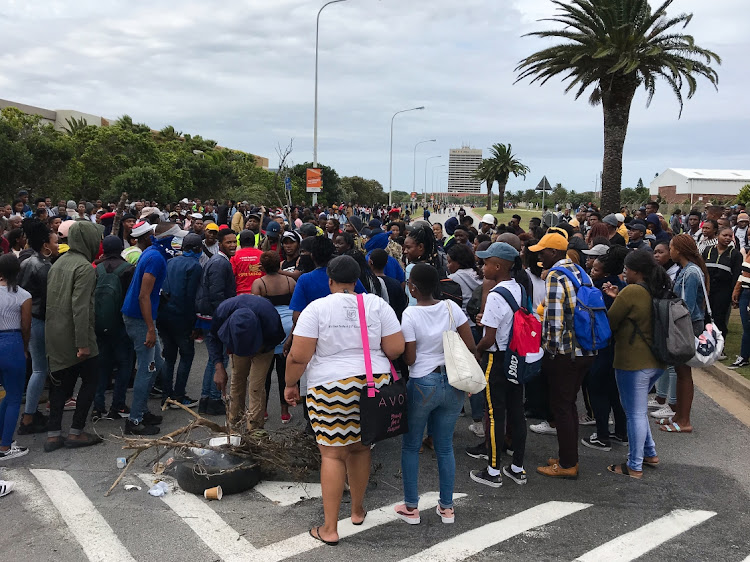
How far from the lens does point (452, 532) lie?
412 centimetres

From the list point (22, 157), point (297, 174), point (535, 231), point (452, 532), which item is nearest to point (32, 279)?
point (452, 532)

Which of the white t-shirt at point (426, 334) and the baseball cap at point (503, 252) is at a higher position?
the baseball cap at point (503, 252)

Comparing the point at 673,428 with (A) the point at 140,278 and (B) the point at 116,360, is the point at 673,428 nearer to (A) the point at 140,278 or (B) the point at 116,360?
(A) the point at 140,278

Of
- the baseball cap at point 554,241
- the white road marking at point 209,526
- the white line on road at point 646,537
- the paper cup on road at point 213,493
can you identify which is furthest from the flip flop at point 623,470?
the paper cup on road at point 213,493

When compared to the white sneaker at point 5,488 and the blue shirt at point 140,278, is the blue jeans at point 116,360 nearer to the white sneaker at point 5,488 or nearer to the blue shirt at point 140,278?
the blue shirt at point 140,278

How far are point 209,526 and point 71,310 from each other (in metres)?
2.42

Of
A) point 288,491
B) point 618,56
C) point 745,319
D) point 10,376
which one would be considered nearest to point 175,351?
point 10,376

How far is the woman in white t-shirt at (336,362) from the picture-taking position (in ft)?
12.2

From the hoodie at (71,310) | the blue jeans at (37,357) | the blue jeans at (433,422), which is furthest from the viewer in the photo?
the blue jeans at (37,357)

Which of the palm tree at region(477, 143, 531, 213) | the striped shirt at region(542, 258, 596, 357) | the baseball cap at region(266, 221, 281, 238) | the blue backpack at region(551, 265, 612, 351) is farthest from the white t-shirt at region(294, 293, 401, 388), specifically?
the palm tree at region(477, 143, 531, 213)

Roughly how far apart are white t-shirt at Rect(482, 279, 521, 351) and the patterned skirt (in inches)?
47.1

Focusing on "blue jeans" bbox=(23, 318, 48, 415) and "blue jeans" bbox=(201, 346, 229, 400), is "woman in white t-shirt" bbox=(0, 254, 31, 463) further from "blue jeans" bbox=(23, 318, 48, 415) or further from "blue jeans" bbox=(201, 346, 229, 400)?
"blue jeans" bbox=(201, 346, 229, 400)

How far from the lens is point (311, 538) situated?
401 centimetres

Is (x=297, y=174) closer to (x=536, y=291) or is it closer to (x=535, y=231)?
(x=535, y=231)
